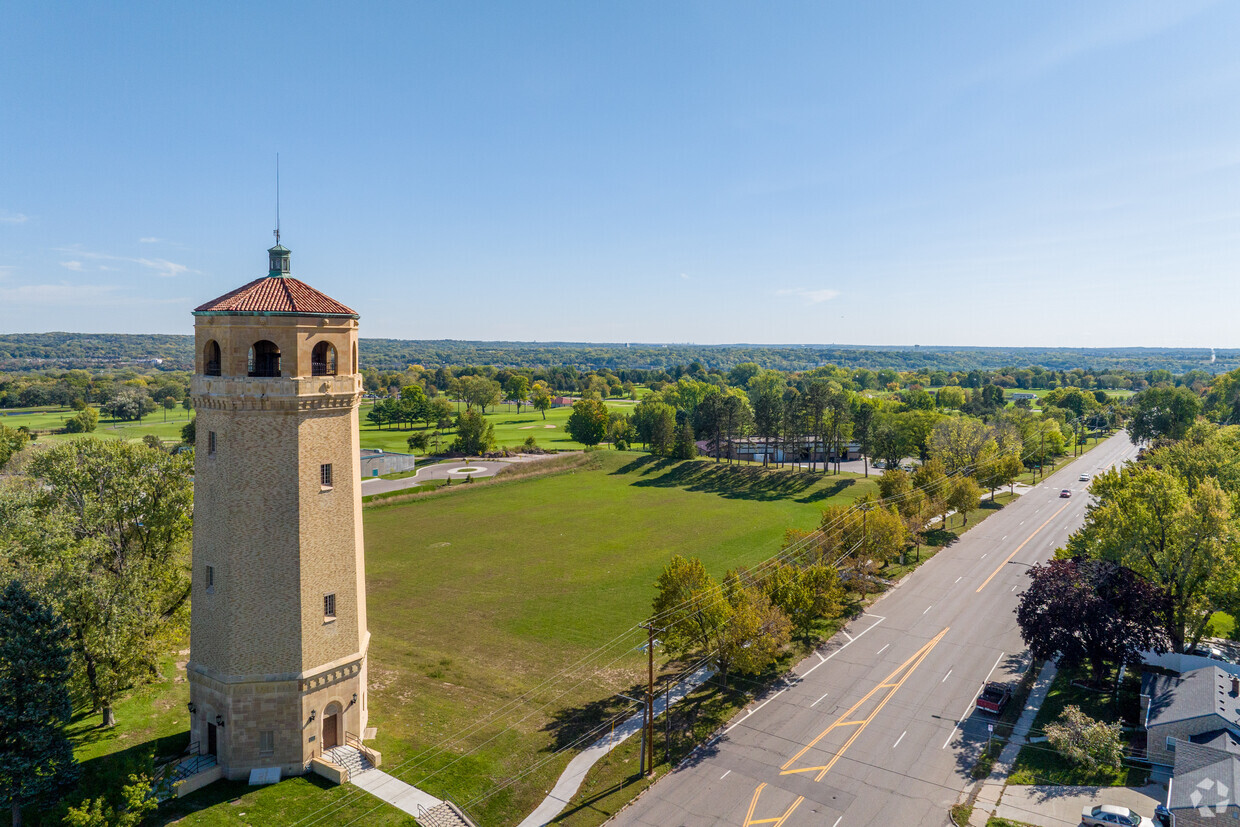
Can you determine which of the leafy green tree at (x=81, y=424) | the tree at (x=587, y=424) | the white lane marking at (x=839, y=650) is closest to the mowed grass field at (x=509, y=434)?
the tree at (x=587, y=424)

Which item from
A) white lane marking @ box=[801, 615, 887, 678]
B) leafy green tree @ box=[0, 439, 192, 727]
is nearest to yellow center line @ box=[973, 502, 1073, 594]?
white lane marking @ box=[801, 615, 887, 678]

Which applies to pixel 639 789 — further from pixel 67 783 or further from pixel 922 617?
pixel 922 617

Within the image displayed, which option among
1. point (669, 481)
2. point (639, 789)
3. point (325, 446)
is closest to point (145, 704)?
point (325, 446)

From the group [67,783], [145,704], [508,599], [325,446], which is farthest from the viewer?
[508,599]

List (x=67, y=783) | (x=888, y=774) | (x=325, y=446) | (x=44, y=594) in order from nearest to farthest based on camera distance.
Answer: (x=67, y=783) → (x=44, y=594) → (x=325, y=446) → (x=888, y=774)

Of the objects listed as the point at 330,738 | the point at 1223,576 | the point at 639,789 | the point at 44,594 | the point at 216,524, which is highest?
the point at 216,524

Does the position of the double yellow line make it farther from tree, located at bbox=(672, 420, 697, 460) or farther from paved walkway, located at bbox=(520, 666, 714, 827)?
tree, located at bbox=(672, 420, 697, 460)

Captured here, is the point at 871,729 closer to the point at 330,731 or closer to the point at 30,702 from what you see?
Answer: the point at 330,731
